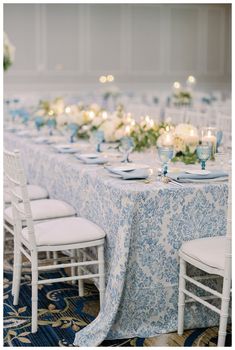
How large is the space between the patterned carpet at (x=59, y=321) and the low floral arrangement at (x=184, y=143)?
2.95 feet

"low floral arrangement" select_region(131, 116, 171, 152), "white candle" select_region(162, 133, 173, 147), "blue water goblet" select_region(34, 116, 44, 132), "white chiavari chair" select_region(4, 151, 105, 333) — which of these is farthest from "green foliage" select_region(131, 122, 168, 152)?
"blue water goblet" select_region(34, 116, 44, 132)

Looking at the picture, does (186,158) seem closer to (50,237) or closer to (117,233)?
(117,233)

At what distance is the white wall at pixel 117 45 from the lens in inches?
430

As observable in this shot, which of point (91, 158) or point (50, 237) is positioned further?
point (91, 158)

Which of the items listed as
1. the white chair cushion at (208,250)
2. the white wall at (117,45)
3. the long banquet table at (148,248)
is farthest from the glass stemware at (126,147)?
the white wall at (117,45)

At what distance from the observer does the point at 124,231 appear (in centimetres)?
277

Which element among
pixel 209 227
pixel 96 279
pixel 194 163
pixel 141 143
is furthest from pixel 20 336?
pixel 141 143

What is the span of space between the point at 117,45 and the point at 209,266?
9321 millimetres

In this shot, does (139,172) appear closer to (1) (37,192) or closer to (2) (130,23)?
(1) (37,192)

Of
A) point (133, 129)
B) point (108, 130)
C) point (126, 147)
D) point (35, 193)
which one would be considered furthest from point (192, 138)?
point (35, 193)

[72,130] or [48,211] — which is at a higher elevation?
[72,130]

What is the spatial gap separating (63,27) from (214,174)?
28.1 ft

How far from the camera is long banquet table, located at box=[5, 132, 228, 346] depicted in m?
2.80

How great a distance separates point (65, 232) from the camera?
3.00m
